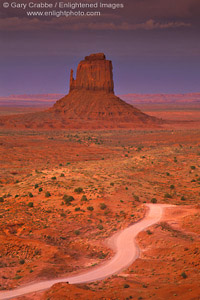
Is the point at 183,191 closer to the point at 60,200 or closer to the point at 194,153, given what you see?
the point at 60,200

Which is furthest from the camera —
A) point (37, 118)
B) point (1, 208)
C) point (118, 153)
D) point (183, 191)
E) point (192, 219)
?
point (37, 118)

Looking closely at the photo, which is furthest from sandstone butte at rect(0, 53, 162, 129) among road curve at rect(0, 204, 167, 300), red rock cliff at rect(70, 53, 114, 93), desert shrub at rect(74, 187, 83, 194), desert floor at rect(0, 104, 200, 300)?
road curve at rect(0, 204, 167, 300)

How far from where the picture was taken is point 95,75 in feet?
452

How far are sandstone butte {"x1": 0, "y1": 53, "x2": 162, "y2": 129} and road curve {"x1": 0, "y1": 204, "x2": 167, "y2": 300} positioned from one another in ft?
314

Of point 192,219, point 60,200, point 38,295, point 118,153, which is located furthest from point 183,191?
point 118,153

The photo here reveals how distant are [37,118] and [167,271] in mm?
111484

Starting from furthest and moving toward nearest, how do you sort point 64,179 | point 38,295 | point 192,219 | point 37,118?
point 37,118
point 64,179
point 192,219
point 38,295

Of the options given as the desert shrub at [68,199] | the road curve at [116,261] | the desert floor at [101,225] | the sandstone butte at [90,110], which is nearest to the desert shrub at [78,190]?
the desert floor at [101,225]

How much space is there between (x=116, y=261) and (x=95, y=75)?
124 metres

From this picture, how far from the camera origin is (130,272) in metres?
18.0

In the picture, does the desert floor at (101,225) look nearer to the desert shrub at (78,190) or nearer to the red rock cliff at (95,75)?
the desert shrub at (78,190)

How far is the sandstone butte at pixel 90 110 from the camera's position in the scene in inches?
4788

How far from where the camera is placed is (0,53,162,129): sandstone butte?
122m

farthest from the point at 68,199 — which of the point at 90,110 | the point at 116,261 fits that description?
the point at 90,110
